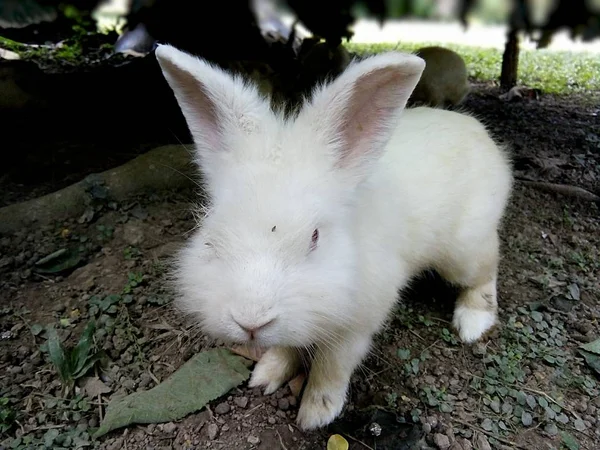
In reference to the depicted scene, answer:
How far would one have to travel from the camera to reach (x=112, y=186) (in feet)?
14.9

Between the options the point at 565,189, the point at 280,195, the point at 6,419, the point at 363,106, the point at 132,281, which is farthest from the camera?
the point at 565,189

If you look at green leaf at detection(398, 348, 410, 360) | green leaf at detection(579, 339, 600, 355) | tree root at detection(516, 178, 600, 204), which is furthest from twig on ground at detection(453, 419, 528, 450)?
tree root at detection(516, 178, 600, 204)

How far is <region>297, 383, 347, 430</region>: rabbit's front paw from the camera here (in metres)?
2.82

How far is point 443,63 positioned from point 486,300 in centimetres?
424

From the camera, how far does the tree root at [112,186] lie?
416 centimetres

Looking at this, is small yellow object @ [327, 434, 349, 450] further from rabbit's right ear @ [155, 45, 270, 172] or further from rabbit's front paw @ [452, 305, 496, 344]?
rabbit's right ear @ [155, 45, 270, 172]

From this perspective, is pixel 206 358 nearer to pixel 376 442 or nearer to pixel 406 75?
pixel 376 442

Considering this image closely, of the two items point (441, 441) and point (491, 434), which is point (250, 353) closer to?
point (441, 441)

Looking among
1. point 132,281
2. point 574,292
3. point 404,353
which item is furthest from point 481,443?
point 132,281

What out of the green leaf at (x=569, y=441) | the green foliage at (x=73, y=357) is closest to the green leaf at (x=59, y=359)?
the green foliage at (x=73, y=357)

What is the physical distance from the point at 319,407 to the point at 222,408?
52 cm

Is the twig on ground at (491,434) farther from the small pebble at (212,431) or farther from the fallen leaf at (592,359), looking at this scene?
the small pebble at (212,431)

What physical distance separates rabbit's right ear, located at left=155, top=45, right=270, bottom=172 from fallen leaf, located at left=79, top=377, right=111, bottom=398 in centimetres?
141

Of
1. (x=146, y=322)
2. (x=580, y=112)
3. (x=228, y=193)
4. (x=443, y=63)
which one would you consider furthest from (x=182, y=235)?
(x=580, y=112)
